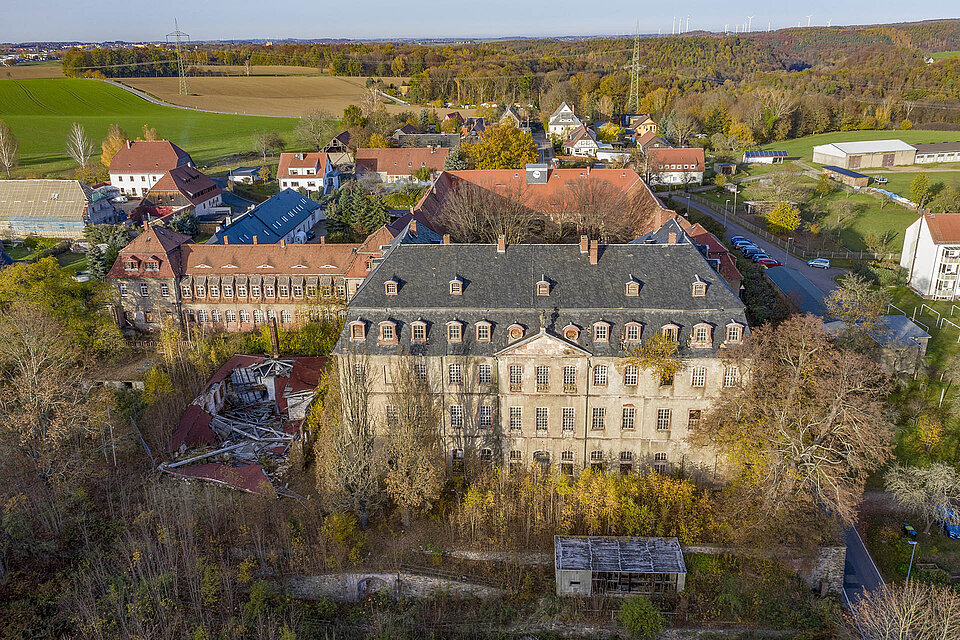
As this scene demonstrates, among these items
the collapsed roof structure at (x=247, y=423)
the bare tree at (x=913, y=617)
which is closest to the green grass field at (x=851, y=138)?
the collapsed roof structure at (x=247, y=423)

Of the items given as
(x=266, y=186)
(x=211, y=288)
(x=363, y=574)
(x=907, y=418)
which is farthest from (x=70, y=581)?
(x=266, y=186)

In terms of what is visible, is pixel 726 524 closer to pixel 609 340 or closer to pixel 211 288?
pixel 609 340

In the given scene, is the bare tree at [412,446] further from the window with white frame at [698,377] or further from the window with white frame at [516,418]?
the window with white frame at [698,377]

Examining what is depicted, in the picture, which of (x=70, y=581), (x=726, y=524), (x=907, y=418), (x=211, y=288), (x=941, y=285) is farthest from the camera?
(x=941, y=285)

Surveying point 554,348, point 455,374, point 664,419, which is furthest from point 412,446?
point 664,419

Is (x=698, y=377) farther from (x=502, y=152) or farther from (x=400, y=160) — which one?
(x=400, y=160)
